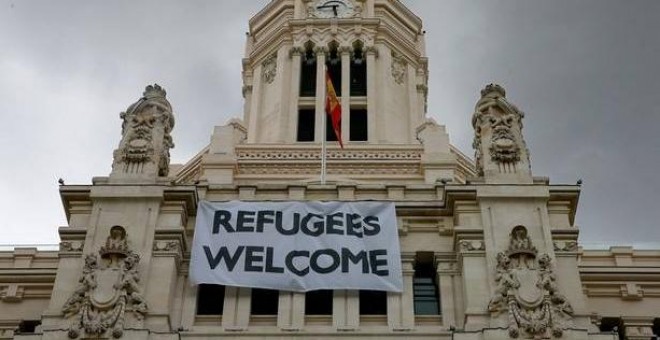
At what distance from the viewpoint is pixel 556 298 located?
115 ft

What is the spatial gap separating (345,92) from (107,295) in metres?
33.4

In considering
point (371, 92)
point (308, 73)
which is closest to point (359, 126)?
point (371, 92)

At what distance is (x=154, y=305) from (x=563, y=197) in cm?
1521

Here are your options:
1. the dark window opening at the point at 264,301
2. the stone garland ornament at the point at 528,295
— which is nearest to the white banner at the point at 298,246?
the dark window opening at the point at 264,301

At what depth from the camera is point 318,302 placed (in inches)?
1478

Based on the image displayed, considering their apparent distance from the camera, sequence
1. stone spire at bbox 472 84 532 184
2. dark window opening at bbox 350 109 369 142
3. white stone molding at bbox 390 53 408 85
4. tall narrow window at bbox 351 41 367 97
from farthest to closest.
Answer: white stone molding at bbox 390 53 408 85, tall narrow window at bbox 351 41 367 97, dark window opening at bbox 350 109 369 142, stone spire at bbox 472 84 532 184

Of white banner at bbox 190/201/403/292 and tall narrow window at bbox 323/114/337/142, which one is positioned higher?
tall narrow window at bbox 323/114/337/142

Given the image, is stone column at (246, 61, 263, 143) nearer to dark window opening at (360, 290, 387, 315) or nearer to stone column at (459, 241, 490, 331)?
dark window opening at (360, 290, 387, 315)

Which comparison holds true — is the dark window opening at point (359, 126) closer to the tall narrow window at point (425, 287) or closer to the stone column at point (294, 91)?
the stone column at point (294, 91)

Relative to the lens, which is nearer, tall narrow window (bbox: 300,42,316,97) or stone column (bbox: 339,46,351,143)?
stone column (bbox: 339,46,351,143)

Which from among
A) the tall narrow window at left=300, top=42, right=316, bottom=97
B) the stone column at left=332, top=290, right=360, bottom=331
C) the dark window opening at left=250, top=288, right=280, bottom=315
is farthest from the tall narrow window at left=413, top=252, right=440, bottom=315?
the tall narrow window at left=300, top=42, right=316, bottom=97

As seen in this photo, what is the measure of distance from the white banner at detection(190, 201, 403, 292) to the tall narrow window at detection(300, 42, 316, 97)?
29.3 metres

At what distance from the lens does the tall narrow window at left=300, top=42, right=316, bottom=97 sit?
→ 223 ft

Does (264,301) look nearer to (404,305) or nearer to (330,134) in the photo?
(404,305)
